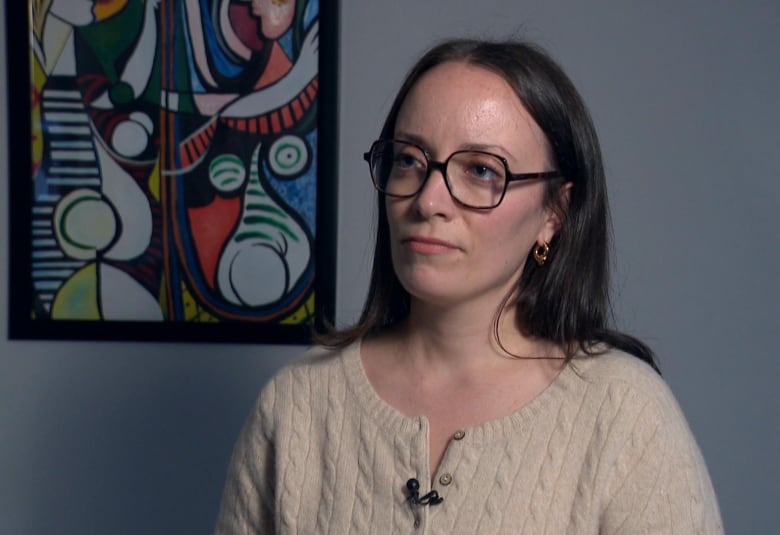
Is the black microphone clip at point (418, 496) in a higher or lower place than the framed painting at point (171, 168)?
lower

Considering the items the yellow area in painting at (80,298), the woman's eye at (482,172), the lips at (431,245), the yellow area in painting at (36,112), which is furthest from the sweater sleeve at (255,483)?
the yellow area in painting at (36,112)

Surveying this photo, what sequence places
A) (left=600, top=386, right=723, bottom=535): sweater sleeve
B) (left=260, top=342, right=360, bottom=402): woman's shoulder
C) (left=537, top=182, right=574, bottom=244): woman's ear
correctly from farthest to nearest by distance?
(left=260, top=342, right=360, bottom=402): woman's shoulder
(left=537, top=182, right=574, bottom=244): woman's ear
(left=600, top=386, right=723, bottom=535): sweater sleeve

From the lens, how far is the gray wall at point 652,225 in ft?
6.57

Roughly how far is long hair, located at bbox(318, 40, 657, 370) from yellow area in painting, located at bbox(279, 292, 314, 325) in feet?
2.43

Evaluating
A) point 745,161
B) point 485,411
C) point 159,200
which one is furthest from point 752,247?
point 159,200

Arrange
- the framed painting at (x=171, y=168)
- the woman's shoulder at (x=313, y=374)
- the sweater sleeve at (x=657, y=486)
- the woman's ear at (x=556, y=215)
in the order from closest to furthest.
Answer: the sweater sleeve at (x=657, y=486) < the woman's ear at (x=556, y=215) < the woman's shoulder at (x=313, y=374) < the framed painting at (x=171, y=168)

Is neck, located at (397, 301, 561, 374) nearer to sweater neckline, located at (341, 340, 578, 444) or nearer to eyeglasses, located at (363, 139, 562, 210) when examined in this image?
sweater neckline, located at (341, 340, 578, 444)

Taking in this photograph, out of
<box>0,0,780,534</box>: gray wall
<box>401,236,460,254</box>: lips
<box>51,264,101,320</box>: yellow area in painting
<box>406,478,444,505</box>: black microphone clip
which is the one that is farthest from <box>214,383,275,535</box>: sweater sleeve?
<box>51,264,101,320</box>: yellow area in painting

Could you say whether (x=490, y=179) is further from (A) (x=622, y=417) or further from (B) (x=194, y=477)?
(B) (x=194, y=477)

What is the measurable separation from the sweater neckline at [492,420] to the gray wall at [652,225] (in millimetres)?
713

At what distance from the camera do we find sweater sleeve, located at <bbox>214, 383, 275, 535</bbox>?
1425 mm

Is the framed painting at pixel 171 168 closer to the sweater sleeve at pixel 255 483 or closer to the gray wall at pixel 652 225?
the gray wall at pixel 652 225

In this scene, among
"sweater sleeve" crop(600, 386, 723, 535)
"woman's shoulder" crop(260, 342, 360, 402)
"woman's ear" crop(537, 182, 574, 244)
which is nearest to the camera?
"sweater sleeve" crop(600, 386, 723, 535)

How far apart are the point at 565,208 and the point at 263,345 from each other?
931 millimetres
